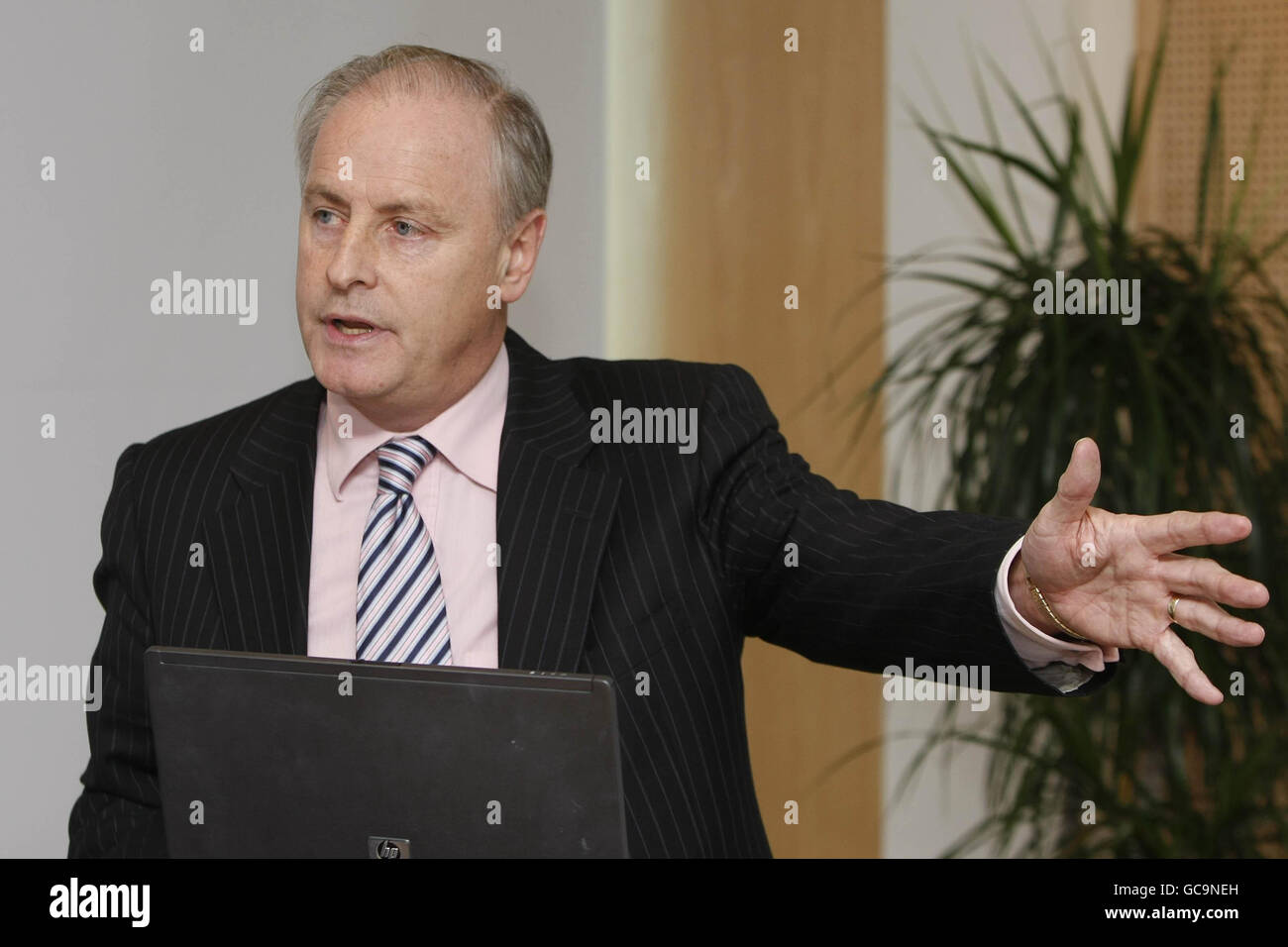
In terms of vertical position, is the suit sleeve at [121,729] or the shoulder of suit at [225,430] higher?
the shoulder of suit at [225,430]

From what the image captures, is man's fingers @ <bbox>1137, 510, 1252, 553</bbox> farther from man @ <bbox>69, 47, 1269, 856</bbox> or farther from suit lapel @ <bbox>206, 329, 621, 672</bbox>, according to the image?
suit lapel @ <bbox>206, 329, 621, 672</bbox>

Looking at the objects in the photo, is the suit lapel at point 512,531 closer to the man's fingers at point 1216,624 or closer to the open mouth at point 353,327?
the open mouth at point 353,327

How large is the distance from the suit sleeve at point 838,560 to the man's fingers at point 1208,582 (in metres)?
0.22

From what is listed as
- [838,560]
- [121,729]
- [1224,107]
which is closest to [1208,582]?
[838,560]

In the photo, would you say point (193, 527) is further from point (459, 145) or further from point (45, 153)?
point (45, 153)

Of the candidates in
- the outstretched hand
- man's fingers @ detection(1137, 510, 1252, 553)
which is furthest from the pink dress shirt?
man's fingers @ detection(1137, 510, 1252, 553)

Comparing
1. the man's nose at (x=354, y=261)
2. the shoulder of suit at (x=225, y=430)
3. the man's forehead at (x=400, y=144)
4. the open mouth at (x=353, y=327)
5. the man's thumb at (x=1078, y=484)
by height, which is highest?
the man's forehead at (x=400, y=144)

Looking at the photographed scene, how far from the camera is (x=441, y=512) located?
68.6 inches

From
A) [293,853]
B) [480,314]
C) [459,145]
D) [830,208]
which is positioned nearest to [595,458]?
[480,314]

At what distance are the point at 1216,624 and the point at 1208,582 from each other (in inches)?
1.5

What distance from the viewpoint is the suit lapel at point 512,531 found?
5.41ft

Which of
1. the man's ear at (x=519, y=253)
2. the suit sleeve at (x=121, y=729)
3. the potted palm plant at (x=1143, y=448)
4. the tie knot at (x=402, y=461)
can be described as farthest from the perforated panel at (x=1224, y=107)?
the suit sleeve at (x=121, y=729)

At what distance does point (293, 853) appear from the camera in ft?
3.46
